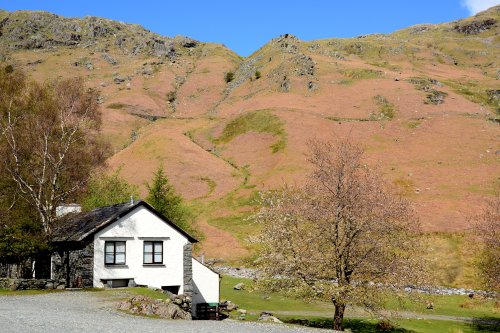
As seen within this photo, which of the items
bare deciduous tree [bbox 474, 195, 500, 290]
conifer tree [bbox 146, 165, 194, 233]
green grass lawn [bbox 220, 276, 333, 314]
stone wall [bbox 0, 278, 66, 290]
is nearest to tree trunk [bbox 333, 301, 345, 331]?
green grass lawn [bbox 220, 276, 333, 314]

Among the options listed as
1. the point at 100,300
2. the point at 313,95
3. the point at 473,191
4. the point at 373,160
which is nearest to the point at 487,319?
the point at 100,300

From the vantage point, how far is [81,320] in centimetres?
2348

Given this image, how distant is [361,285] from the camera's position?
34.1 m

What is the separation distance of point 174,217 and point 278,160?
195 ft

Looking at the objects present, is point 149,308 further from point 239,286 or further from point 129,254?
point 239,286

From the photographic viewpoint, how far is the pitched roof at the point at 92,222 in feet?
140

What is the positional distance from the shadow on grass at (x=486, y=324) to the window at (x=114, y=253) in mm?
29273

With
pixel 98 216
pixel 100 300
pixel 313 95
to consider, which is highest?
pixel 313 95

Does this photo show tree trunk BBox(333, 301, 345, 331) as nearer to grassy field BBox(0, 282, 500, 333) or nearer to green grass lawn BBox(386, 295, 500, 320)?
grassy field BBox(0, 282, 500, 333)

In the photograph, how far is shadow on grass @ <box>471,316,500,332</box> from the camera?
40.9 m

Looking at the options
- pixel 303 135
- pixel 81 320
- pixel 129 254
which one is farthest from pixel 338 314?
pixel 303 135

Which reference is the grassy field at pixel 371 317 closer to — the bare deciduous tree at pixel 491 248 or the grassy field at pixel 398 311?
the grassy field at pixel 398 311

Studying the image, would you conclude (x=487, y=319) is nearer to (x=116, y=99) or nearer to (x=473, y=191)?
(x=473, y=191)

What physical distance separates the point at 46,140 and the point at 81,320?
27573mm
